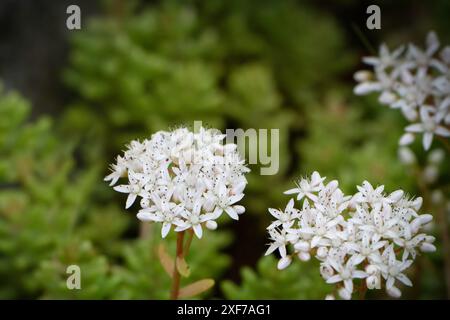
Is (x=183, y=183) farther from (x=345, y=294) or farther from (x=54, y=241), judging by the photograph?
(x=54, y=241)

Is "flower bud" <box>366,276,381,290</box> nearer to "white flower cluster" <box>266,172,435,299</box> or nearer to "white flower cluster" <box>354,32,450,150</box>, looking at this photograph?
"white flower cluster" <box>266,172,435,299</box>

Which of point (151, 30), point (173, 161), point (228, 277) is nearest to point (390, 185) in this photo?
point (228, 277)

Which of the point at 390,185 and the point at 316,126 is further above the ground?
the point at 316,126

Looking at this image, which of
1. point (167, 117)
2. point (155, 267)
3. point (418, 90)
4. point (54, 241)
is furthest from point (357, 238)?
point (167, 117)

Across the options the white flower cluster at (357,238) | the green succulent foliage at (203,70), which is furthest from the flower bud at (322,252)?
the green succulent foliage at (203,70)

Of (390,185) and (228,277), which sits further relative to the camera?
(228,277)

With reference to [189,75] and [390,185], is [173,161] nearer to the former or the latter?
[390,185]
